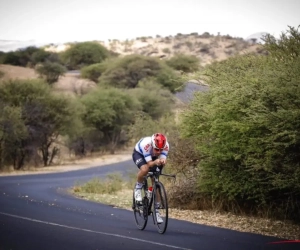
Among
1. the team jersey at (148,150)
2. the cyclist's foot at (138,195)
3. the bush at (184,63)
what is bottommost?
the cyclist's foot at (138,195)

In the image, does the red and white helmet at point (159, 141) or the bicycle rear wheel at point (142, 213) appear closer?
the red and white helmet at point (159, 141)

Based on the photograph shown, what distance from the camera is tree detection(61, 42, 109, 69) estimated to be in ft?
326

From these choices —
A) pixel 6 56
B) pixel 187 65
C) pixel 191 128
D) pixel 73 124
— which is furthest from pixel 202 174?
pixel 6 56

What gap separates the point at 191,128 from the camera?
17.7 m

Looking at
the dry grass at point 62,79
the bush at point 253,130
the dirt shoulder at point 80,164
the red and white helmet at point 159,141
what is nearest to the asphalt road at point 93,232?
the red and white helmet at point 159,141

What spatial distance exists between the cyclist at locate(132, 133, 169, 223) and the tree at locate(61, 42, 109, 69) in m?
87.3

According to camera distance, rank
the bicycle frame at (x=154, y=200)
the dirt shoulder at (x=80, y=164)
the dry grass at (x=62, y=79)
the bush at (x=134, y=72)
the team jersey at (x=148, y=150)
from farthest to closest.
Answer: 1. the dry grass at (x=62, y=79)
2. the bush at (x=134, y=72)
3. the dirt shoulder at (x=80, y=164)
4. the team jersey at (x=148, y=150)
5. the bicycle frame at (x=154, y=200)

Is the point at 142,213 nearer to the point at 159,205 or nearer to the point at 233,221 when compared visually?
the point at 159,205

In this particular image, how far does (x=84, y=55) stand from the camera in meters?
100

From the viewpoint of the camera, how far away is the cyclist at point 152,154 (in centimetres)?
1193

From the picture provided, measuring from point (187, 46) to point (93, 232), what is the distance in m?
119

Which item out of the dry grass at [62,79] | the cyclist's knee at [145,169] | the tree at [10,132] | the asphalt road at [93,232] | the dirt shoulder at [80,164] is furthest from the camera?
the dry grass at [62,79]

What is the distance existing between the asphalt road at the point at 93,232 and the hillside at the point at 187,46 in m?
102

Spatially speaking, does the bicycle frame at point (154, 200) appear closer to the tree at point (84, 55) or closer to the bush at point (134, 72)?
the bush at point (134, 72)
